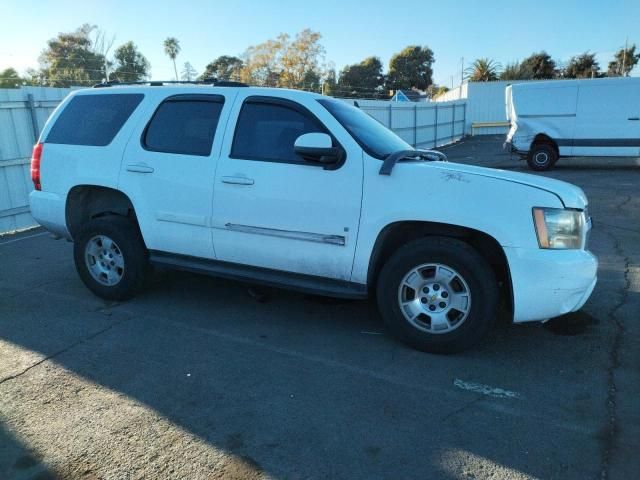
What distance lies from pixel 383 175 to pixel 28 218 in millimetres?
8339

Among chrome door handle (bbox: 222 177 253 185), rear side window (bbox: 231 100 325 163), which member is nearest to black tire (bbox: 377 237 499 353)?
rear side window (bbox: 231 100 325 163)

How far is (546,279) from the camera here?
3.47 meters

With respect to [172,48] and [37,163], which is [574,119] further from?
[172,48]

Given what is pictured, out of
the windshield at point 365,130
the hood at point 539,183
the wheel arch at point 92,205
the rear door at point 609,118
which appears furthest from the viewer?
the rear door at point 609,118

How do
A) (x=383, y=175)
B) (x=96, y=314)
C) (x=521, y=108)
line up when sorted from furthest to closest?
(x=521, y=108) → (x=96, y=314) → (x=383, y=175)

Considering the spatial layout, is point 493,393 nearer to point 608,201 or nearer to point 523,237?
point 523,237

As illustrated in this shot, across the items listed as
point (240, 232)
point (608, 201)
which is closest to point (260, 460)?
point (240, 232)

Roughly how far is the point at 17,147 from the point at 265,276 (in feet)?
24.7

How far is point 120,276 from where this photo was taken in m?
4.92

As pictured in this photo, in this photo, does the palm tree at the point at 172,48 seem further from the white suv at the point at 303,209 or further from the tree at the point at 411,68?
the white suv at the point at 303,209

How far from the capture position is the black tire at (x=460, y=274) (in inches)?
142

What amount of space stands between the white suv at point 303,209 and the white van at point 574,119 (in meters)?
11.4

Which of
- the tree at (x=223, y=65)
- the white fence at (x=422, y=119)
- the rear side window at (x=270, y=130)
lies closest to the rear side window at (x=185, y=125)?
the rear side window at (x=270, y=130)

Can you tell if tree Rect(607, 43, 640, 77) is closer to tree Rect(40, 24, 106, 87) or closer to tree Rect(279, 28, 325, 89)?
tree Rect(279, 28, 325, 89)
